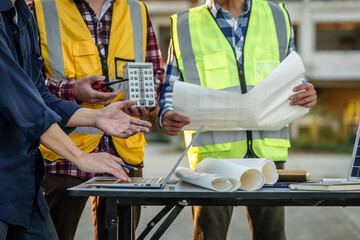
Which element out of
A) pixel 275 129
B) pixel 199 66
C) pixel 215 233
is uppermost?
pixel 199 66

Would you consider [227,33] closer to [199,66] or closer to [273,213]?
[199,66]

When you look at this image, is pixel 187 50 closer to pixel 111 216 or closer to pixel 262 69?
pixel 262 69

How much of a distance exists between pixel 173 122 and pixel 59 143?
865 mm

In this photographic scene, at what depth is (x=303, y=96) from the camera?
2.60 metres

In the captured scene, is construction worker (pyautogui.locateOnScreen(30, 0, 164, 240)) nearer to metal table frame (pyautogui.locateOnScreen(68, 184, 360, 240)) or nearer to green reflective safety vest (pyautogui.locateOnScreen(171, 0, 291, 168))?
green reflective safety vest (pyautogui.locateOnScreen(171, 0, 291, 168))

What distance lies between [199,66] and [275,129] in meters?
0.59

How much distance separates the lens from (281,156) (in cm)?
284

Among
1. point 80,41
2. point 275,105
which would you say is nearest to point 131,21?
point 80,41

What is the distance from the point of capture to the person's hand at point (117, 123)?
2051 mm

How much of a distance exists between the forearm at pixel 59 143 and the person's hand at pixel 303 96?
1.23 metres

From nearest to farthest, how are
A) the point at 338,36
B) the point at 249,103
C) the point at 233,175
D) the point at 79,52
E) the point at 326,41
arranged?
1. the point at 233,175
2. the point at 249,103
3. the point at 79,52
4. the point at 338,36
5. the point at 326,41

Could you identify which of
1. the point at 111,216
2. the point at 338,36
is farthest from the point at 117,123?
the point at 338,36

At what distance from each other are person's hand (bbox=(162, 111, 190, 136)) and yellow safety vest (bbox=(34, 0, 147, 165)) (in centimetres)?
23

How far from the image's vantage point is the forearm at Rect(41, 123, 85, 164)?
186 cm
